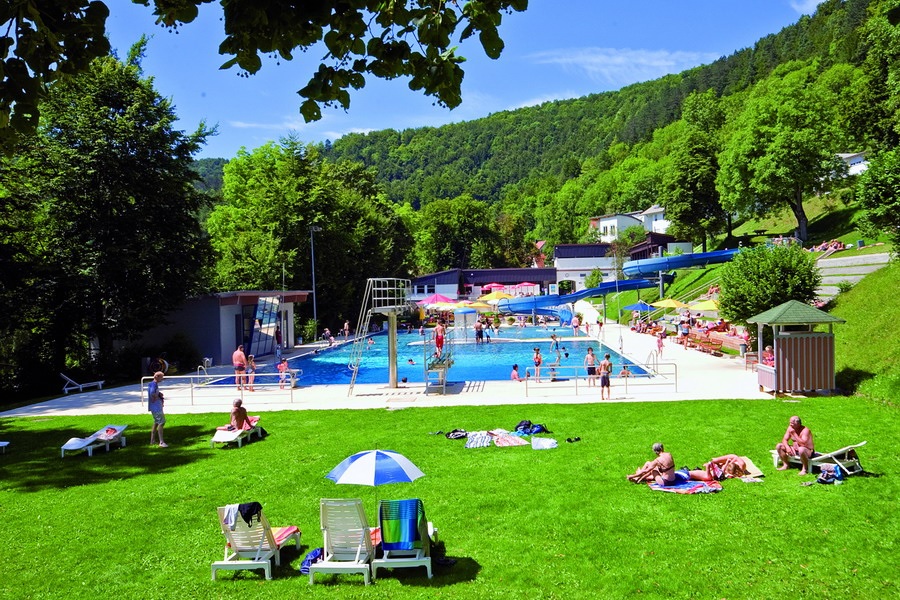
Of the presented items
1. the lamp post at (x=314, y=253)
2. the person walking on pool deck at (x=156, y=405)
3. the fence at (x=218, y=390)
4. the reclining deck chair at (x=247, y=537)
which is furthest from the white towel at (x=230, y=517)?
the lamp post at (x=314, y=253)

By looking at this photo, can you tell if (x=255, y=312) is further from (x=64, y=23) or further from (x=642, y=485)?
(x=64, y=23)

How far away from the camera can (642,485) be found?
1056 centimetres

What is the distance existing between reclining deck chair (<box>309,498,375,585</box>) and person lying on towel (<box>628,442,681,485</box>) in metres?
5.11

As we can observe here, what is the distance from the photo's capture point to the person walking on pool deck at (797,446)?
10.8m

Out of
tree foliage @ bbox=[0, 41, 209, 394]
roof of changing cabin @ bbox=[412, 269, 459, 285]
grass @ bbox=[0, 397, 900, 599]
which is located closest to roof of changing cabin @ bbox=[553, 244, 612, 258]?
roof of changing cabin @ bbox=[412, 269, 459, 285]

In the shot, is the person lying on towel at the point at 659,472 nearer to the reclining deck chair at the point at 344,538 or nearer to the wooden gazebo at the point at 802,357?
the reclining deck chair at the point at 344,538

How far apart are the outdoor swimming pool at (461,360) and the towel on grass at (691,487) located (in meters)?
16.3

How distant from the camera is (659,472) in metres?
10.6

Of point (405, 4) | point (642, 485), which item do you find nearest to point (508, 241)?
point (642, 485)

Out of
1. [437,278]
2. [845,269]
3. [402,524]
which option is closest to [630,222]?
[437,278]

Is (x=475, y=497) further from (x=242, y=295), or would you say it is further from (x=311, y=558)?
(x=242, y=295)

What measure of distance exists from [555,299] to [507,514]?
49.0 metres

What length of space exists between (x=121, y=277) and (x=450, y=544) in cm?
2462

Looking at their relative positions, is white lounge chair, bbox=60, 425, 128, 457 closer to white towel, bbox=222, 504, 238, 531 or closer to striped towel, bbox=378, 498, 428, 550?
white towel, bbox=222, 504, 238, 531
